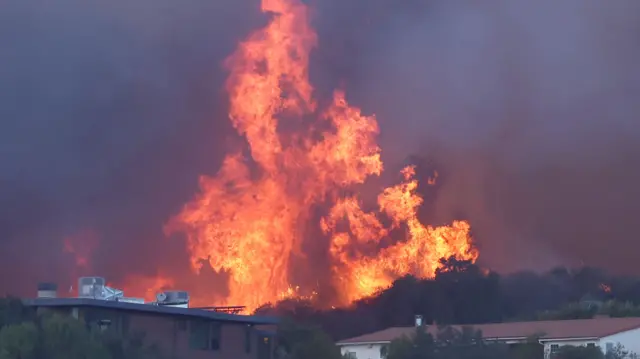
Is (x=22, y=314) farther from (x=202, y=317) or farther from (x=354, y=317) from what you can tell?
(x=354, y=317)

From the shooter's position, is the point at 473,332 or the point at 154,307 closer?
the point at 154,307

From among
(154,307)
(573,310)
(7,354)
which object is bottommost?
(7,354)

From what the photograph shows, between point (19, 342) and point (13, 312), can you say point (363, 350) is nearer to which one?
point (13, 312)

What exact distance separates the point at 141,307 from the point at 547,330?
20.5m

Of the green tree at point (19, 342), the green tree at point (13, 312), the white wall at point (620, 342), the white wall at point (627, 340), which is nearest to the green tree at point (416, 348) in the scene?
the white wall at point (620, 342)

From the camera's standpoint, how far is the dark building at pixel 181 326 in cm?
4081

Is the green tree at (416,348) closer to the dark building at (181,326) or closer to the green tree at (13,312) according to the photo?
the dark building at (181,326)

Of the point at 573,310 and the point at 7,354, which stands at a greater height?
the point at 573,310

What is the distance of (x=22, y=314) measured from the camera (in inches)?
1608

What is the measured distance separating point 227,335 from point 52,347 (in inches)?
396

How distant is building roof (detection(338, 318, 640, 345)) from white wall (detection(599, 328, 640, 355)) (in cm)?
17

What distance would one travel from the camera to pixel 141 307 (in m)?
41.8

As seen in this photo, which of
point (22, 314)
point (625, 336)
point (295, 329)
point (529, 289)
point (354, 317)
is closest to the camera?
point (22, 314)

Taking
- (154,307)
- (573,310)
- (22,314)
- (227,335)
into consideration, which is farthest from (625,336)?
(22,314)
